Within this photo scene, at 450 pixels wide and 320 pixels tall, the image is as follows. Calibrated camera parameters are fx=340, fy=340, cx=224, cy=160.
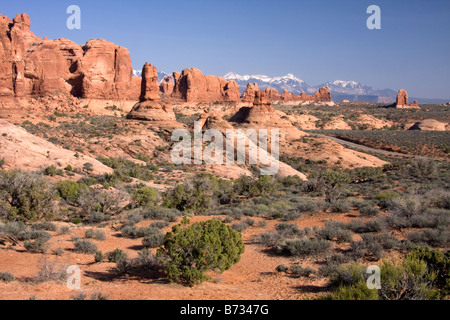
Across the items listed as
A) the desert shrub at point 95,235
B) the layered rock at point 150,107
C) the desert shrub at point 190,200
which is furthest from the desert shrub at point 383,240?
the layered rock at point 150,107

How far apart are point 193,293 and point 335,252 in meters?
4.23

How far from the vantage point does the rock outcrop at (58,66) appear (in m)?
42.5

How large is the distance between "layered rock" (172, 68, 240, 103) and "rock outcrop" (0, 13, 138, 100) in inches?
923

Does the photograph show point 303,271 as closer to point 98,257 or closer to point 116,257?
point 116,257

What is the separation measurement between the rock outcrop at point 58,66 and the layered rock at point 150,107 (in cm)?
1588

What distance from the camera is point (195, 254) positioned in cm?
728

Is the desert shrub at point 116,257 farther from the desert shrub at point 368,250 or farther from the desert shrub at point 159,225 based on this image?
the desert shrub at point 368,250

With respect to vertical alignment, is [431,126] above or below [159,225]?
above

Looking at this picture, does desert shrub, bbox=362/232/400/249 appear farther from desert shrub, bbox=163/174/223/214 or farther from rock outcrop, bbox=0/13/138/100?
rock outcrop, bbox=0/13/138/100

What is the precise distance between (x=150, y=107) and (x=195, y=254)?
3451 cm

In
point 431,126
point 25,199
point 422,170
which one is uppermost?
point 431,126

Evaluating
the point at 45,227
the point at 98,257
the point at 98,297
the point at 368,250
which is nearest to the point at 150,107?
the point at 45,227

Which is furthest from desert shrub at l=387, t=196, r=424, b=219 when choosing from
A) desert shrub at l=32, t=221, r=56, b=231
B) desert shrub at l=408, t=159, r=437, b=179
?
desert shrub at l=408, t=159, r=437, b=179

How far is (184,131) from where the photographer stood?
1396 inches
